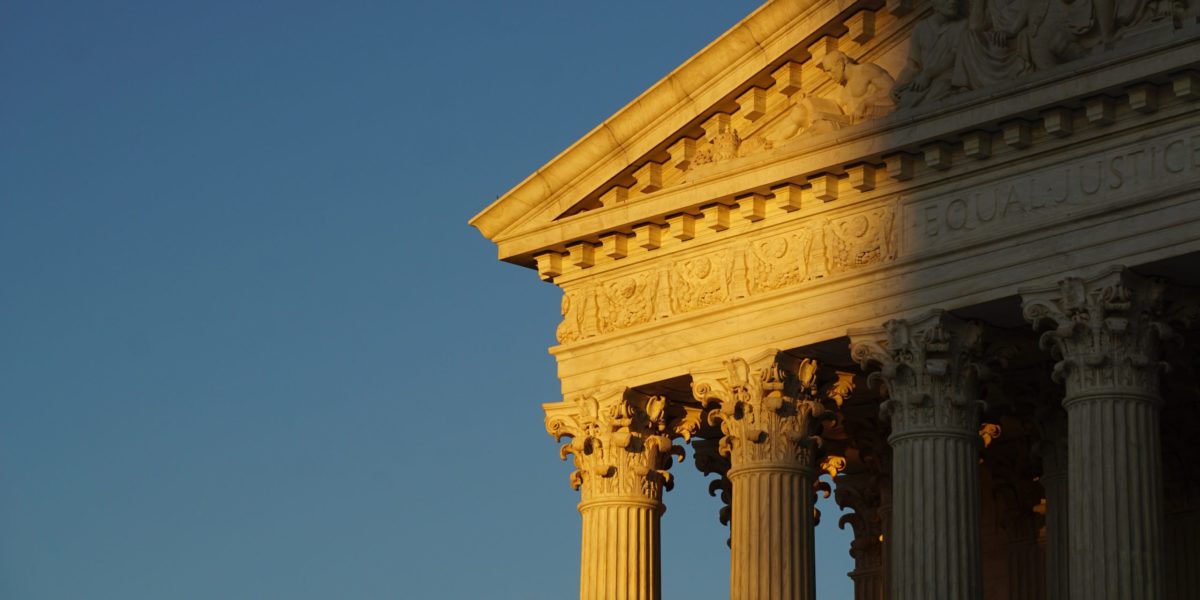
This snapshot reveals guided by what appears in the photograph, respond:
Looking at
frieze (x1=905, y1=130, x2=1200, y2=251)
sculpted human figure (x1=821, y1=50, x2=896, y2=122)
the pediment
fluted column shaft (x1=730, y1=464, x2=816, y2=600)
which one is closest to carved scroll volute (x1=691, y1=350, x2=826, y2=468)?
fluted column shaft (x1=730, y1=464, x2=816, y2=600)

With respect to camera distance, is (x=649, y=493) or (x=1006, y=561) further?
(x=1006, y=561)

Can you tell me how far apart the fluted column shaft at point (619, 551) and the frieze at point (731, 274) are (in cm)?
322

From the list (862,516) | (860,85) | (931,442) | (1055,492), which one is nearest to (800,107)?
(860,85)

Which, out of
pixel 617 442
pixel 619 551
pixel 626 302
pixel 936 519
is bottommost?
pixel 619 551

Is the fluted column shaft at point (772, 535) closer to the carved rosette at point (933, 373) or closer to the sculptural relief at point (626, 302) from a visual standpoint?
the carved rosette at point (933, 373)

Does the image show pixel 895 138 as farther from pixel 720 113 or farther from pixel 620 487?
pixel 620 487

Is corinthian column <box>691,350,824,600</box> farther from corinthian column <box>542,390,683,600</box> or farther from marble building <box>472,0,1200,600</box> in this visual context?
corinthian column <box>542,390,683,600</box>

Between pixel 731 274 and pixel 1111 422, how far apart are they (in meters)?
8.31

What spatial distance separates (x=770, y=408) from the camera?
48.9 m

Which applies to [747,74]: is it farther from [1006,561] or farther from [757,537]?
[1006,561]

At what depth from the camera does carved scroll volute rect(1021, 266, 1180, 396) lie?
146 feet

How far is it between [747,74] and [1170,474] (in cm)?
1159

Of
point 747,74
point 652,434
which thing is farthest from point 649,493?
point 747,74

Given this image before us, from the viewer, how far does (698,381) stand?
1969 inches
